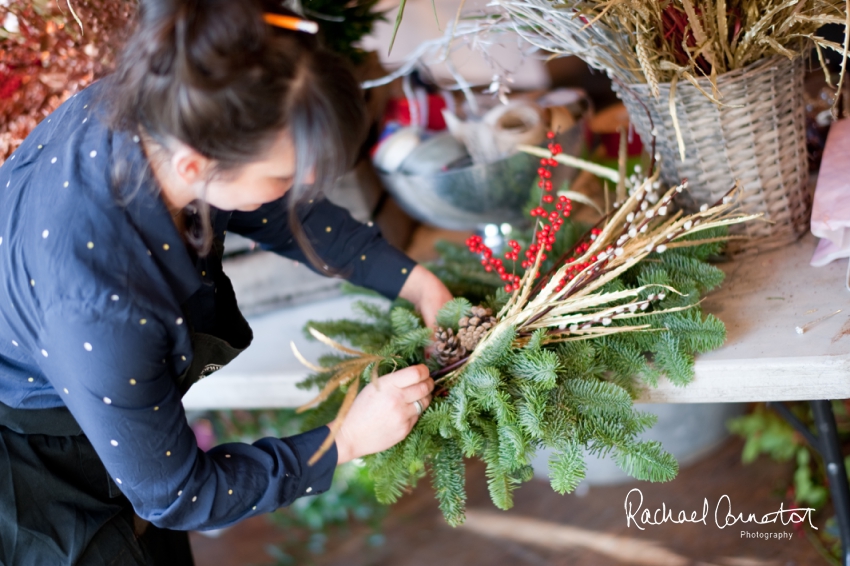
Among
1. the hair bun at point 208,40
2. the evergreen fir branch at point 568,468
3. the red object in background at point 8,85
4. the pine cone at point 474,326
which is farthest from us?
the red object in background at point 8,85

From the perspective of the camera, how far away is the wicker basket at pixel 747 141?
0.86 metres

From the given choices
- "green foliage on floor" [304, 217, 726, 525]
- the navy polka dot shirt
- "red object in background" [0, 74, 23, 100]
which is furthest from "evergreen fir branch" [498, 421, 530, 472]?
"red object in background" [0, 74, 23, 100]

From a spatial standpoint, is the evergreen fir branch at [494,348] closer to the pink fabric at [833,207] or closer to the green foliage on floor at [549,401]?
the green foliage on floor at [549,401]

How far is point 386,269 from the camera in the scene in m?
0.98

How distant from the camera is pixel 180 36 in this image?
532 millimetres

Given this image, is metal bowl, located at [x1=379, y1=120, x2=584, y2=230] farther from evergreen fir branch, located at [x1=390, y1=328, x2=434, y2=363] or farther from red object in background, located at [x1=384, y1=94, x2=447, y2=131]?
evergreen fir branch, located at [x1=390, y1=328, x2=434, y2=363]

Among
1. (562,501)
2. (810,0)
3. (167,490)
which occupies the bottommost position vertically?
(562,501)

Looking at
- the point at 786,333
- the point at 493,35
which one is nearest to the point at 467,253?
the point at 493,35

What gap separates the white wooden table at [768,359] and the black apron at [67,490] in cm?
27

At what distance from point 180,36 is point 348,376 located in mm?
419

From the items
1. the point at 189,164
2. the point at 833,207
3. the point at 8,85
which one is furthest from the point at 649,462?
the point at 8,85

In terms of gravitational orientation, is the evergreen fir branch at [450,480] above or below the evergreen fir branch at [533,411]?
below

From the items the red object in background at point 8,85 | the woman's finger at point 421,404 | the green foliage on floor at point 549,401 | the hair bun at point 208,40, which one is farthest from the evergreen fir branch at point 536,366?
the red object in background at point 8,85

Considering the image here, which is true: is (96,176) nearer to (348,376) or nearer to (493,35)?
(348,376)
